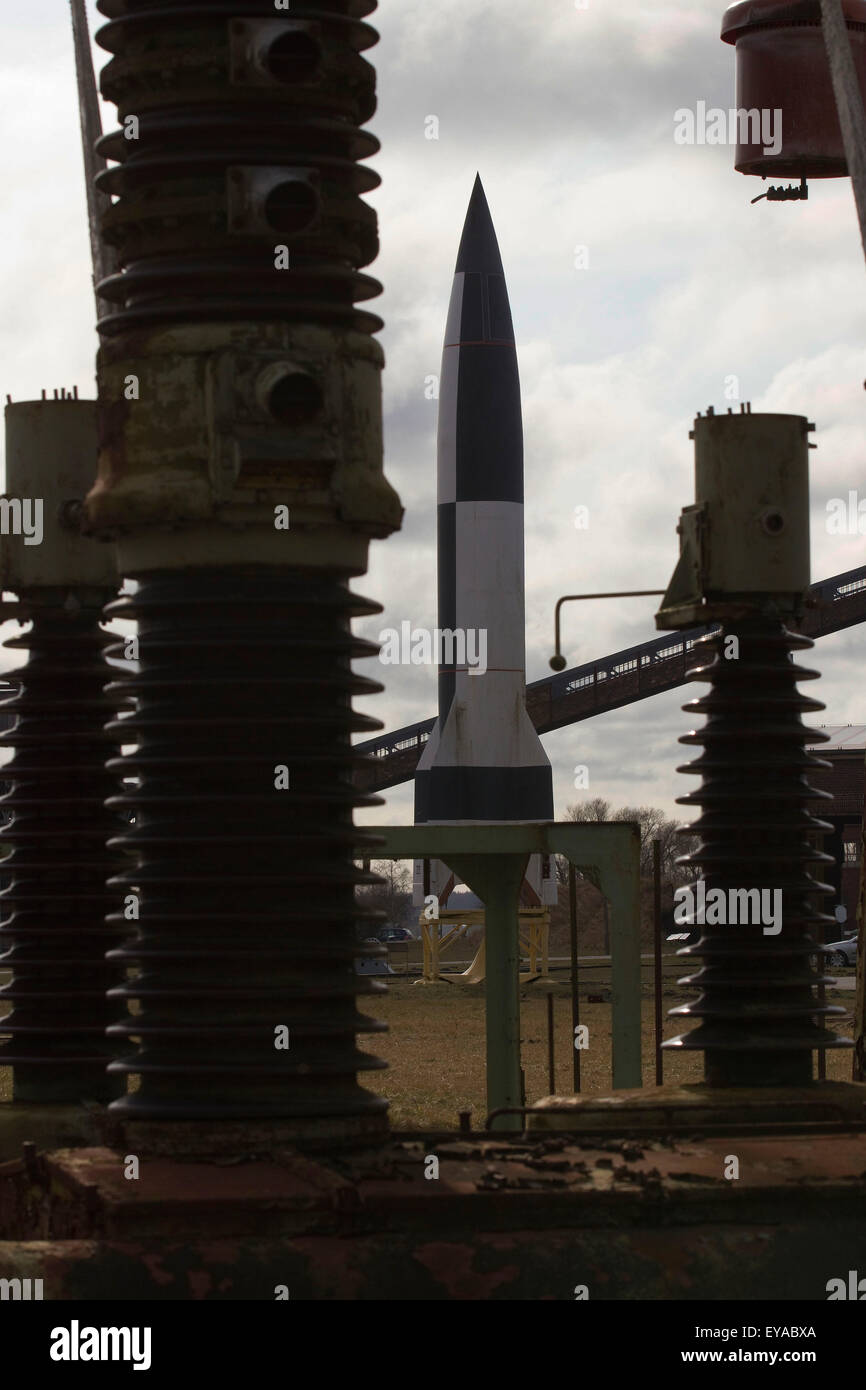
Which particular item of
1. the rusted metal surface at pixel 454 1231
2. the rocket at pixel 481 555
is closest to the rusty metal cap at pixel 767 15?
the rusted metal surface at pixel 454 1231

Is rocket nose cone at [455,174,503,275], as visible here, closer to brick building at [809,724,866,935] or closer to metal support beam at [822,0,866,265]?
brick building at [809,724,866,935]

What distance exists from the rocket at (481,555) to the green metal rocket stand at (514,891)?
31.4m

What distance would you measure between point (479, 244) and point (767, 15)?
34950mm

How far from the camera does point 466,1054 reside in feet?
109

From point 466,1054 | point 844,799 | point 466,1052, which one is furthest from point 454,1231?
point 844,799

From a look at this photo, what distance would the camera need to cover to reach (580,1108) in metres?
6.87

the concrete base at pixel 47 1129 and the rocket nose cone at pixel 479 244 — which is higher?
the rocket nose cone at pixel 479 244

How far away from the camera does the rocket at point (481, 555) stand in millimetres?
50688

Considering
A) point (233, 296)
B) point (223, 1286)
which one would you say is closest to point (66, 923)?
point (233, 296)

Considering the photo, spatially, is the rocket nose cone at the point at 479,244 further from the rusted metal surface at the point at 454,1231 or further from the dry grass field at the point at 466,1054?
the rusted metal surface at the point at 454,1231

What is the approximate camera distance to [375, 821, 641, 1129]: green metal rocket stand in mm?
14891

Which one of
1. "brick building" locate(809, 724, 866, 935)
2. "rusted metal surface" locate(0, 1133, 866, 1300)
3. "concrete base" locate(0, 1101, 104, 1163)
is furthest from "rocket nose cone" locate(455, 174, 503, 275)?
"rusted metal surface" locate(0, 1133, 866, 1300)

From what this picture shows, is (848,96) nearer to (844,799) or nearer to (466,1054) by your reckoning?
(466,1054)
